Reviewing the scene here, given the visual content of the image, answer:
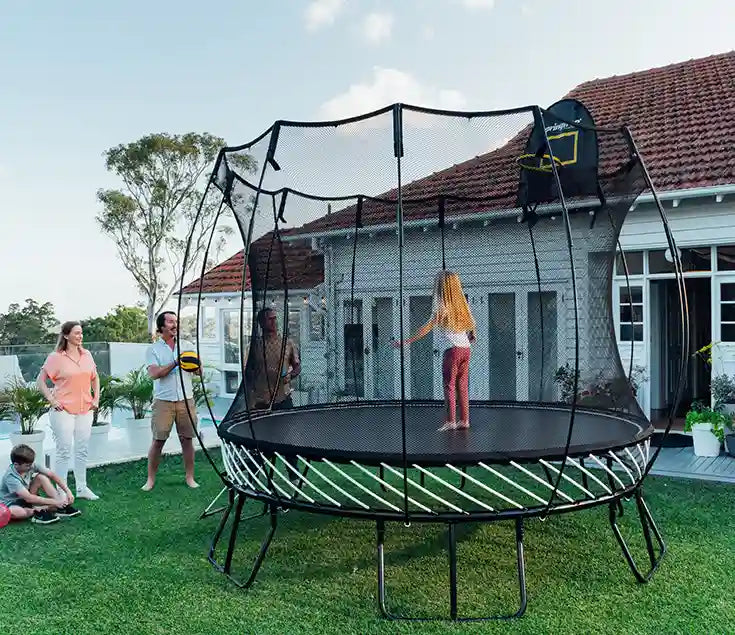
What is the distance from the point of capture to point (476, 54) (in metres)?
6.93

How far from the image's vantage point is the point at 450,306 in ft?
12.6

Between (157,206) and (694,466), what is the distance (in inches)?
682

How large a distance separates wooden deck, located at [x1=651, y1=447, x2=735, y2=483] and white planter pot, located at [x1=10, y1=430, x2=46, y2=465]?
4.77 m

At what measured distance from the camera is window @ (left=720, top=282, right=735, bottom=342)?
279 inches

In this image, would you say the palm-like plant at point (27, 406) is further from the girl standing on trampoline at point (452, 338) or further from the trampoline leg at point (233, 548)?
the girl standing on trampoline at point (452, 338)

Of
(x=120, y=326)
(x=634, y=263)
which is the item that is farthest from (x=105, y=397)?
(x=120, y=326)

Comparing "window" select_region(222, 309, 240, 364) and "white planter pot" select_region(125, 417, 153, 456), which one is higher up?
"window" select_region(222, 309, 240, 364)

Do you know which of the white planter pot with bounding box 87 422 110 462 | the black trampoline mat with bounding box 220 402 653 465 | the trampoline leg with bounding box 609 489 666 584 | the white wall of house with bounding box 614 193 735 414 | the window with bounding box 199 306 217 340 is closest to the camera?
the black trampoline mat with bounding box 220 402 653 465

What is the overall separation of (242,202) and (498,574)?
7.82ft

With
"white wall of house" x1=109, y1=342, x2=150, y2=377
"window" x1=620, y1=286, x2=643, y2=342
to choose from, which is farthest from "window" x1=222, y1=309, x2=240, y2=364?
"window" x1=620, y1=286, x2=643, y2=342

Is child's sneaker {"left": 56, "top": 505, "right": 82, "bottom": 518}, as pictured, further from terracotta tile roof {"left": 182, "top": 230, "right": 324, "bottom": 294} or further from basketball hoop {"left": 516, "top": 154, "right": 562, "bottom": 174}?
basketball hoop {"left": 516, "top": 154, "right": 562, "bottom": 174}

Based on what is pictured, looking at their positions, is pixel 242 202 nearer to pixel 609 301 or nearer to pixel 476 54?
pixel 609 301

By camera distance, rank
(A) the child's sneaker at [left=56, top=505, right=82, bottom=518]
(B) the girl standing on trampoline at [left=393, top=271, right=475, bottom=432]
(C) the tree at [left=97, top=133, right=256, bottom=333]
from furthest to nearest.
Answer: (C) the tree at [left=97, top=133, right=256, bottom=333] → (A) the child's sneaker at [left=56, top=505, right=82, bottom=518] → (B) the girl standing on trampoline at [left=393, top=271, right=475, bottom=432]

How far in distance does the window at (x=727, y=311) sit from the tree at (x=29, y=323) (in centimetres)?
1749
